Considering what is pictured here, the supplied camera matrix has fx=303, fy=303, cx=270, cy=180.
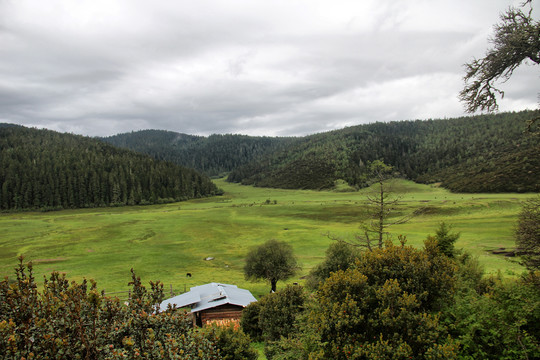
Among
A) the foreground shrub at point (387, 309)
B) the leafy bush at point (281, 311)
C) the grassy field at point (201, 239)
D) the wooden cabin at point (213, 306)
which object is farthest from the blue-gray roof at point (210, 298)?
the foreground shrub at point (387, 309)

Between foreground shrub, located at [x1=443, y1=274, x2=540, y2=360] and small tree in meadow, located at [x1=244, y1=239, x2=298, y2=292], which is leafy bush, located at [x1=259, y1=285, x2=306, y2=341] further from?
small tree in meadow, located at [x1=244, y1=239, x2=298, y2=292]

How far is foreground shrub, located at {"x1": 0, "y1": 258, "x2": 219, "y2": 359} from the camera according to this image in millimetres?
5488

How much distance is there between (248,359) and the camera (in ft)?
45.8

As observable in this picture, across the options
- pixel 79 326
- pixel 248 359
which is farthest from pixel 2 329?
pixel 248 359

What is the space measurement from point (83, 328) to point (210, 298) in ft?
93.3

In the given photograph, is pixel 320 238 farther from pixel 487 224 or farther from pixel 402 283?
pixel 402 283

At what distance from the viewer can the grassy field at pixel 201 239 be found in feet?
169

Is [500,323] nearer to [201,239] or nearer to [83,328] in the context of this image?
[83,328]

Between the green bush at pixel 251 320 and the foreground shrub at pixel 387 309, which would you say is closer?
the foreground shrub at pixel 387 309

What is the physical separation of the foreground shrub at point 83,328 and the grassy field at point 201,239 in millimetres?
40571

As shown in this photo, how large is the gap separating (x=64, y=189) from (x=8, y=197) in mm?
25365

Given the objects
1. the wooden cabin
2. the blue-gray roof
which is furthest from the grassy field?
the wooden cabin

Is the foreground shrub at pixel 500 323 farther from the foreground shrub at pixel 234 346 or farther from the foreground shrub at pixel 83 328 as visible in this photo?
the foreground shrub at pixel 83 328

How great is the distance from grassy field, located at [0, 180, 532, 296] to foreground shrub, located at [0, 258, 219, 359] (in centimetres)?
4057
